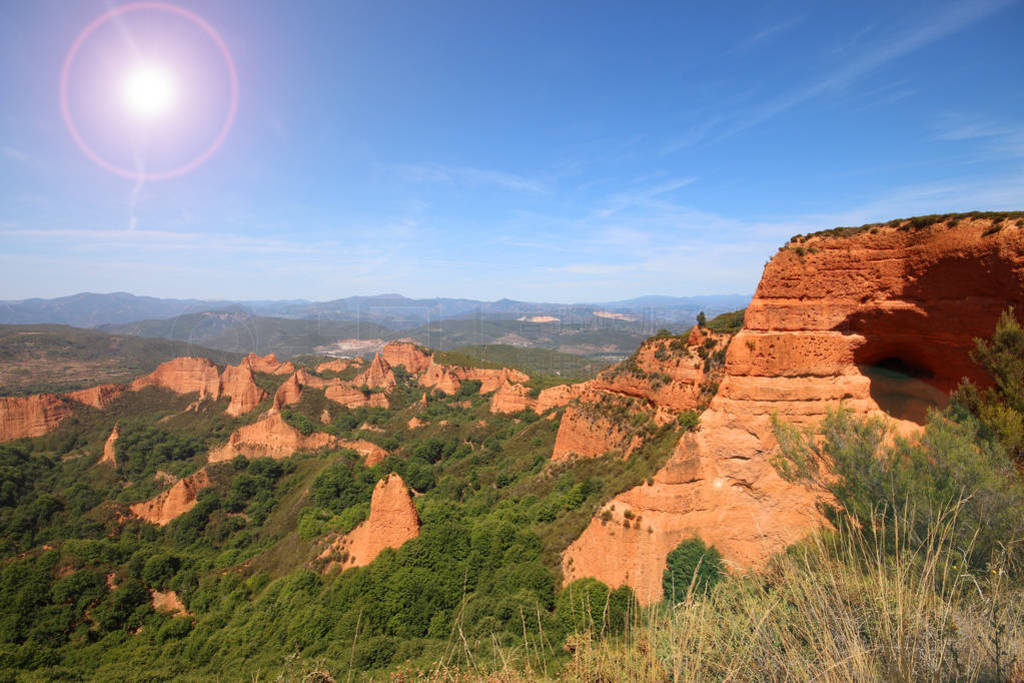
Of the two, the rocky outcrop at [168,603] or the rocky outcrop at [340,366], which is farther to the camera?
the rocky outcrop at [340,366]

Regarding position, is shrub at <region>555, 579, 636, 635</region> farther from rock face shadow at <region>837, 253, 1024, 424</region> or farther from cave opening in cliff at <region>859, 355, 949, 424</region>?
rock face shadow at <region>837, 253, 1024, 424</region>

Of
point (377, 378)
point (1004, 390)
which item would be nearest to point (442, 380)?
point (377, 378)

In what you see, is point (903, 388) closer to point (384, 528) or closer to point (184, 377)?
point (384, 528)

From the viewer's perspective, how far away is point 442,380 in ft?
279

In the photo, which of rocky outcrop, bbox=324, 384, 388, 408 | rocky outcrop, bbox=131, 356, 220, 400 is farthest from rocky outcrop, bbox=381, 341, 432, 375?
rocky outcrop, bbox=131, 356, 220, 400

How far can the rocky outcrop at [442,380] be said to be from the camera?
83.5 meters

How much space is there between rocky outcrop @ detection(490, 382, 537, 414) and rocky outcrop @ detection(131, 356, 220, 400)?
5234cm

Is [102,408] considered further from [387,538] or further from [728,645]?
[728,645]

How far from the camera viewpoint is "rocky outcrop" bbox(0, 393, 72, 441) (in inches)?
2244

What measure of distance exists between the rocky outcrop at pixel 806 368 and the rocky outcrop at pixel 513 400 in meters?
44.7

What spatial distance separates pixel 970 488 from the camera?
25.1 feet

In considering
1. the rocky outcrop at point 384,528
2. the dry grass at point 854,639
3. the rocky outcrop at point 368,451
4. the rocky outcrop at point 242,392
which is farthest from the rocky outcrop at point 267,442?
the dry grass at point 854,639

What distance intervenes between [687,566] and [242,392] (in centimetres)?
7415

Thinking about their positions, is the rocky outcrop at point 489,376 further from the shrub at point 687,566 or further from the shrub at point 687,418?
the shrub at point 687,566
